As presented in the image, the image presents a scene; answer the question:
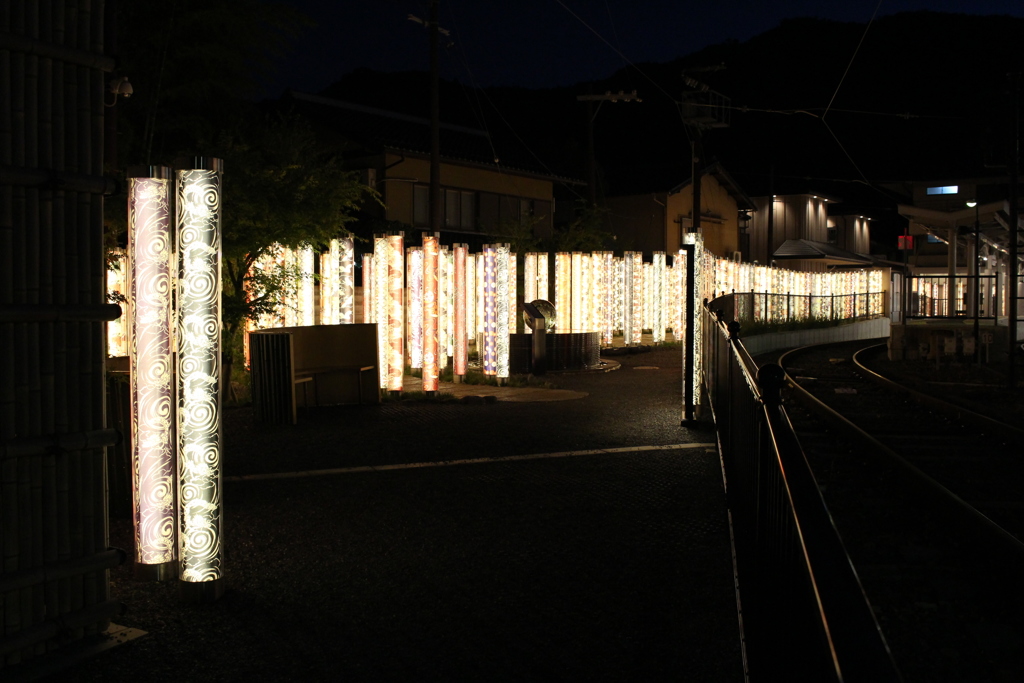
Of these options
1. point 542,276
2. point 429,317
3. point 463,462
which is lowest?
point 463,462

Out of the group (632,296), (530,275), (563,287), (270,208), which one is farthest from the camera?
(632,296)

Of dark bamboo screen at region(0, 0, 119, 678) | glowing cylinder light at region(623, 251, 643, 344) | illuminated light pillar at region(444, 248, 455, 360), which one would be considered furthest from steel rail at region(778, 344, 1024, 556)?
glowing cylinder light at region(623, 251, 643, 344)

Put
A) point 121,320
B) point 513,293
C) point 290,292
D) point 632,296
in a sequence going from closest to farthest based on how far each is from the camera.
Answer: point 121,320 < point 290,292 < point 513,293 < point 632,296

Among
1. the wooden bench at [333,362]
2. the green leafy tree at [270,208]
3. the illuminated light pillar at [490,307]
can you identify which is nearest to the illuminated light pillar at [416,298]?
the wooden bench at [333,362]

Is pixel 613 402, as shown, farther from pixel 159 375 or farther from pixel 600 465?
pixel 159 375

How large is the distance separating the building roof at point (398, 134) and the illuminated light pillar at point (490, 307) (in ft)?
46.8

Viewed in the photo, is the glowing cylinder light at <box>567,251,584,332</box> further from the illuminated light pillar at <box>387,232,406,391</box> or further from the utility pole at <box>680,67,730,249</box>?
the illuminated light pillar at <box>387,232,406,391</box>

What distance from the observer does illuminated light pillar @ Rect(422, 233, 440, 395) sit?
548 inches

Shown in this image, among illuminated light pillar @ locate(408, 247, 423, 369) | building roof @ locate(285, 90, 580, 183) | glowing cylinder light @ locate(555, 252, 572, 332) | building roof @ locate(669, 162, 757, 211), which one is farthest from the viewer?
building roof @ locate(669, 162, 757, 211)

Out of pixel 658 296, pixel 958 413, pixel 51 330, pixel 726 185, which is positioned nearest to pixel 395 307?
pixel 958 413

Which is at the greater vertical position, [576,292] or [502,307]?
[576,292]

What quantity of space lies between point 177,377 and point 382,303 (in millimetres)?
9667

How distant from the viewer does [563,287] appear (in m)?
A: 22.0

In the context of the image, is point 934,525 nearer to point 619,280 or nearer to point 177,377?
point 177,377
